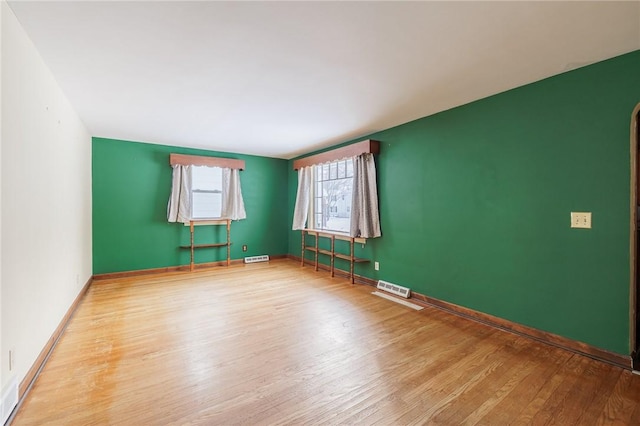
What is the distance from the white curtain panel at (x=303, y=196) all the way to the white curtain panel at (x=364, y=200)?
4.70 feet

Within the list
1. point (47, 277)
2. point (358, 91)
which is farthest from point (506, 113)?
point (47, 277)

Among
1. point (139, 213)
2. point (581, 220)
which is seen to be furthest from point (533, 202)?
point (139, 213)

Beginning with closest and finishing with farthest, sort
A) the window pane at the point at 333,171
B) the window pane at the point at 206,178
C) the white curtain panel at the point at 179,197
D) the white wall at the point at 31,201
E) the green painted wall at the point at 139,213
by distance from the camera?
the white wall at the point at 31,201
the green painted wall at the point at 139,213
the white curtain panel at the point at 179,197
the window pane at the point at 333,171
the window pane at the point at 206,178

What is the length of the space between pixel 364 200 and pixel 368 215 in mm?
231

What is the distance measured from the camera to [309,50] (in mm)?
2006

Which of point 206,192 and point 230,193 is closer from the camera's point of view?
point 206,192

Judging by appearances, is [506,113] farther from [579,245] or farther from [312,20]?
[312,20]

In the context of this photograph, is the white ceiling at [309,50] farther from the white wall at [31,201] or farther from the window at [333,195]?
the window at [333,195]

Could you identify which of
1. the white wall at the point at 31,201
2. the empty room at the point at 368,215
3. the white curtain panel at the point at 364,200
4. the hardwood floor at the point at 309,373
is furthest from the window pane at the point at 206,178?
the white curtain panel at the point at 364,200

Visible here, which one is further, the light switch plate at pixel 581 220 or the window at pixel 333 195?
the window at pixel 333 195

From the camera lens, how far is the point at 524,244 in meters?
2.63

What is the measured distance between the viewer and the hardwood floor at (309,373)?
161 centimetres

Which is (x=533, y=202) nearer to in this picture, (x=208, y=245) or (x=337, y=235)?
(x=337, y=235)

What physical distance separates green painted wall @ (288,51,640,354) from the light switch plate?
0.04 metres
